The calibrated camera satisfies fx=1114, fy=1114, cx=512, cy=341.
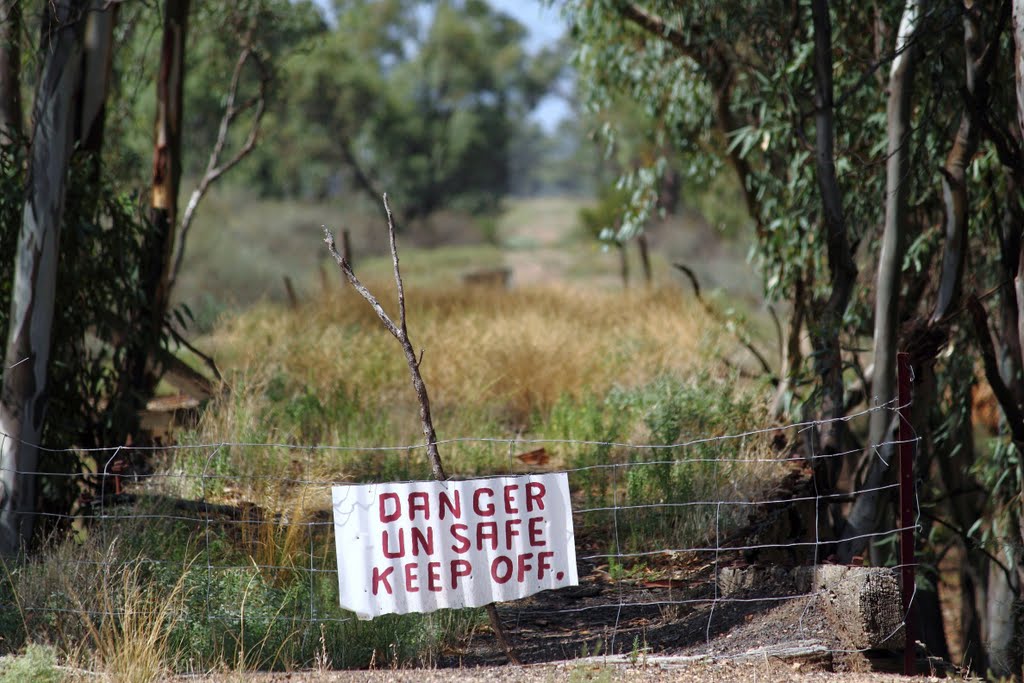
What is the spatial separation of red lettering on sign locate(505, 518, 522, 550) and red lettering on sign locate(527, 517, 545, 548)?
0.17 feet

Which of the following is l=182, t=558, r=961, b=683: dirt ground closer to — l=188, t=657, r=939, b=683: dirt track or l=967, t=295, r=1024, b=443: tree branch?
l=188, t=657, r=939, b=683: dirt track

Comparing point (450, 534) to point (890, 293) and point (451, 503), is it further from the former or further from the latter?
point (890, 293)

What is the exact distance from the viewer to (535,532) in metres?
4.43

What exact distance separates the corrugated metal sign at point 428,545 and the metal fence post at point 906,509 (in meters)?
1.64

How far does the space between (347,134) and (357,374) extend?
79.5 ft

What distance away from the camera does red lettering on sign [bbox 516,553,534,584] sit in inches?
173

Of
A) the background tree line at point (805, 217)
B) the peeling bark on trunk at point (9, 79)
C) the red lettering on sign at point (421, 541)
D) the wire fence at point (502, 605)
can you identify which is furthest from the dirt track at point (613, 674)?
the peeling bark on trunk at point (9, 79)

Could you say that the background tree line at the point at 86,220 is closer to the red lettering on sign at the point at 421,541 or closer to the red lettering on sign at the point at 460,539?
the red lettering on sign at the point at 421,541

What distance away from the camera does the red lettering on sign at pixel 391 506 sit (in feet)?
14.2

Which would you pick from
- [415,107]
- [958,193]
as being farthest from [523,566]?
[415,107]

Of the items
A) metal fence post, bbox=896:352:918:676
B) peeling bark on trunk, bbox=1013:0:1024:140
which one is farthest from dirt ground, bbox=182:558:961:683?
peeling bark on trunk, bbox=1013:0:1024:140

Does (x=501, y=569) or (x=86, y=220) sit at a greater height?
(x=86, y=220)

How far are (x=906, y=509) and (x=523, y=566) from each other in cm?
163

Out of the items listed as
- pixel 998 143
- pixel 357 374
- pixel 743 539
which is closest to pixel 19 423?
pixel 357 374
